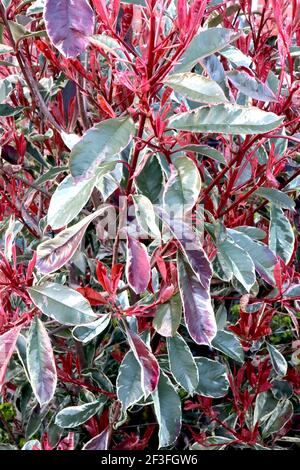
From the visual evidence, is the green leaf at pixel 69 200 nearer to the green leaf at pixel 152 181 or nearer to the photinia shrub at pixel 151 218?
the photinia shrub at pixel 151 218

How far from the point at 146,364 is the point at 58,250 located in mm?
260

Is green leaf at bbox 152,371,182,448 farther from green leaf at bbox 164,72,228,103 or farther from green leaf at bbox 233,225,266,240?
green leaf at bbox 164,72,228,103

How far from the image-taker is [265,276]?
3.67 feet

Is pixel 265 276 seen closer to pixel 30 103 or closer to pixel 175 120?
pixel 175 120

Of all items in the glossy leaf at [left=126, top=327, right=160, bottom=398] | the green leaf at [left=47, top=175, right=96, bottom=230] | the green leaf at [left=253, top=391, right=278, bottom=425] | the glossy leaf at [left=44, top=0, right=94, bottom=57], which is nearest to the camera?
the glossy leaf at [left=44, top=0, right=94, bottom=57]

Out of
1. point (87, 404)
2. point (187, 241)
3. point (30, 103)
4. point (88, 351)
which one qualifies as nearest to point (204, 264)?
point (187, 241)

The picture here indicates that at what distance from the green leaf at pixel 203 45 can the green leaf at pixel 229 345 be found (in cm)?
64

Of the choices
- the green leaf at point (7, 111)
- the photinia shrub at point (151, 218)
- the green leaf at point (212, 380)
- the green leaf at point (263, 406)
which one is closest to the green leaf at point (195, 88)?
the photinia shrub at point (151, 218)

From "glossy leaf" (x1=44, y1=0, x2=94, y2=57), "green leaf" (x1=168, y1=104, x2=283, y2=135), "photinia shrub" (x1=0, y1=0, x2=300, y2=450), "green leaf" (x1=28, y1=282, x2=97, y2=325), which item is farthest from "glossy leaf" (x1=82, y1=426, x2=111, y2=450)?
"glossy leaf" (x1=44, y1=0, x2=94, y2=57)

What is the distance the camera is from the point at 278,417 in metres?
1.46

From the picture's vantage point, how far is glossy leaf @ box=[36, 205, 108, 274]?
0.89 metres

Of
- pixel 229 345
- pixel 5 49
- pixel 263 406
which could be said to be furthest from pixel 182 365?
pixel 5 49

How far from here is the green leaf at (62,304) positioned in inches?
37.2

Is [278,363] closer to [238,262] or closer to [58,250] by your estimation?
[238,262]
